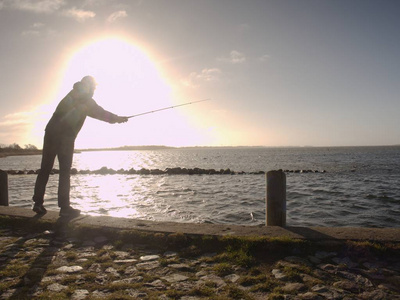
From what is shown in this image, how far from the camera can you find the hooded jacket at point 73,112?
6.46m

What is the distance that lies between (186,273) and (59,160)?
4.06 meters

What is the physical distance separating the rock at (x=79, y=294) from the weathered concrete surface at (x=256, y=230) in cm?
208

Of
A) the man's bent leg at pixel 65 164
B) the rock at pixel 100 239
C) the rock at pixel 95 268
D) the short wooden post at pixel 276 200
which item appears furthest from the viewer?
the man's bent leg at pixel 65 164

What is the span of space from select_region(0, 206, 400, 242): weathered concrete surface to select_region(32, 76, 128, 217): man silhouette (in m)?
0.58

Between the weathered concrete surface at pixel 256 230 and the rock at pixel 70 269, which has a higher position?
the weathered concrete surface at pixel 256 230

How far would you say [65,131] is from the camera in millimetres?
6539

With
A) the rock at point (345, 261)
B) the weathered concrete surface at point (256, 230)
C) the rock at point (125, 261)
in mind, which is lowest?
the rock at point (125, 261)

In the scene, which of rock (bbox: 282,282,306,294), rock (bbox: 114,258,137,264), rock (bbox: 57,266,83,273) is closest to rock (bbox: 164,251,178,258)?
rock (bbox: 114,258,137,264)

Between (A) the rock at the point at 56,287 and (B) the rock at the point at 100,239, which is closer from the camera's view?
(A) the rock at the point at 56,287

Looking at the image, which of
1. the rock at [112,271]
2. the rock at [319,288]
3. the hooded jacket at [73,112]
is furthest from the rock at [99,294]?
the hooded jacket at [73,112]

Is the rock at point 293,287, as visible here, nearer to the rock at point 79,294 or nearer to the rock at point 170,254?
the rock at point 170,254

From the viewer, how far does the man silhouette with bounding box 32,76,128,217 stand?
6.48 meters

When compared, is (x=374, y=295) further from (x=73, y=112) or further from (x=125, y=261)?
(x=73, y=112)

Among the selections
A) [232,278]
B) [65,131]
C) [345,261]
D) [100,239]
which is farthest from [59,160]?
[345,261]
